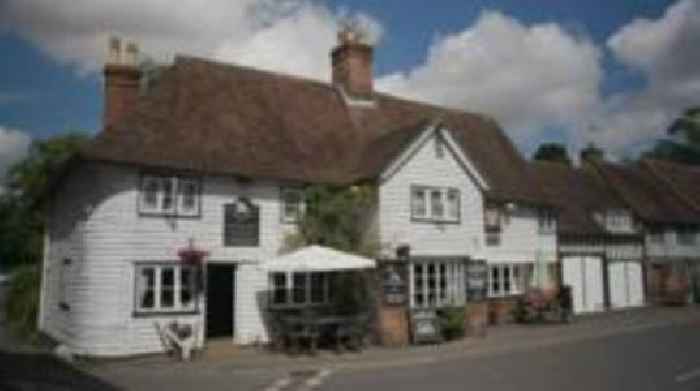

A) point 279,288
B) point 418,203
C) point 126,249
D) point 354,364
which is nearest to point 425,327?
point 354,364

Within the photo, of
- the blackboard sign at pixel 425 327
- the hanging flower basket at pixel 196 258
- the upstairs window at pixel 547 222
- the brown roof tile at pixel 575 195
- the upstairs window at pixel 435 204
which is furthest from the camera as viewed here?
the brown roof tile at pixel 575 195

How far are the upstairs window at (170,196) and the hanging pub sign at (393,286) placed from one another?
6117 mm

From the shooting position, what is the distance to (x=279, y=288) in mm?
20656

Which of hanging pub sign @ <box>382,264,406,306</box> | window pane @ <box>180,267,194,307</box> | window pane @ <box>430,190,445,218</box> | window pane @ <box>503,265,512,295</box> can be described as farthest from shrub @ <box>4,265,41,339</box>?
window pane @ <box>503,265,512,295</box>

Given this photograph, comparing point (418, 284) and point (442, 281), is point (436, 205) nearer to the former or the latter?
point (442, 281)

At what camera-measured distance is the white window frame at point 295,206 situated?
2114 centimetres

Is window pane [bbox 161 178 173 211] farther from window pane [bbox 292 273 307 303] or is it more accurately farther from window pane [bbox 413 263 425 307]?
window pane [bbox 413 263 425 307]

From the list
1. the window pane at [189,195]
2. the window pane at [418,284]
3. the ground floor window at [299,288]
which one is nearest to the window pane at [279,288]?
the ground floor window at [299,288]

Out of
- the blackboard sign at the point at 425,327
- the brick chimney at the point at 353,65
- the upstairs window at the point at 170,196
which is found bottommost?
the blackboard sign at the point at 425,327

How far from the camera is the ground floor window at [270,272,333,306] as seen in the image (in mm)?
20625

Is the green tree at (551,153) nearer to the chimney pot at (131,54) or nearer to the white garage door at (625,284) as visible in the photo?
the white garage door at (625,284)

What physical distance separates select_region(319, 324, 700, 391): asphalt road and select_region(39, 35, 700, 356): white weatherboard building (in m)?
6.01

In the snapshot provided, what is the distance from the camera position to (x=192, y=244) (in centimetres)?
1911

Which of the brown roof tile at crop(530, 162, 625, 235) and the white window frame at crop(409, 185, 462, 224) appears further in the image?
the brown roof tile at crop(530, 162, 625, 235)
